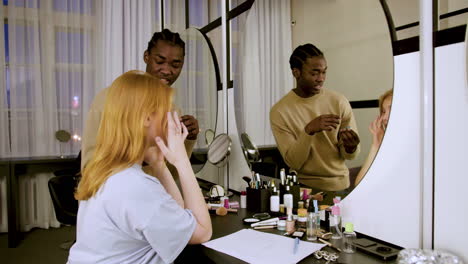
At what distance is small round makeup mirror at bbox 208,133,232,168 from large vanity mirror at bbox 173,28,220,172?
0.50ft

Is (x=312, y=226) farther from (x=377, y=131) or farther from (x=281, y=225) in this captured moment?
(x=377, y=131)

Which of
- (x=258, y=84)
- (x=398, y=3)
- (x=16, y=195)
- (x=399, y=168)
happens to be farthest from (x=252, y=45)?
(x=16, y=195)

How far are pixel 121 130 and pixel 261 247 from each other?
1.93ft

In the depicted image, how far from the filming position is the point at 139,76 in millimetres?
1061

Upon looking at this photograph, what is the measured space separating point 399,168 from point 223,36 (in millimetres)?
1362

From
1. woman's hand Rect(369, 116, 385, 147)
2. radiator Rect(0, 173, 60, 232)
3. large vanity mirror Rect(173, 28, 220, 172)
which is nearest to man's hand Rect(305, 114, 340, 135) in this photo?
woman's hand Rect(369, 116, 385, 147)

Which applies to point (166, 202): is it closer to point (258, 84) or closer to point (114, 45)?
point (258, 84)

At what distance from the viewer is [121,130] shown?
101cm

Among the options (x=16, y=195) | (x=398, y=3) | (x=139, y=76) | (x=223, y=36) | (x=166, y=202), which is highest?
(x=223, y=36)

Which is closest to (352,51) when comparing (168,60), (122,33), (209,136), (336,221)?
(336,221)

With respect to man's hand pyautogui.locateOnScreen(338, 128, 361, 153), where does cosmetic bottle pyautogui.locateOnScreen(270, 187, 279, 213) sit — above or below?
below

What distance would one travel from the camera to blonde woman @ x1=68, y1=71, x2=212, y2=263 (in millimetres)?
930

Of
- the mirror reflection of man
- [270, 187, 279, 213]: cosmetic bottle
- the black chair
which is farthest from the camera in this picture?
the black chair

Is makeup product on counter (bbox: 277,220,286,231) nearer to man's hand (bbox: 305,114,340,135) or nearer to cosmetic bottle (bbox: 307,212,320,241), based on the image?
cosmetic bottle (bbox: 307,212,320,241)
